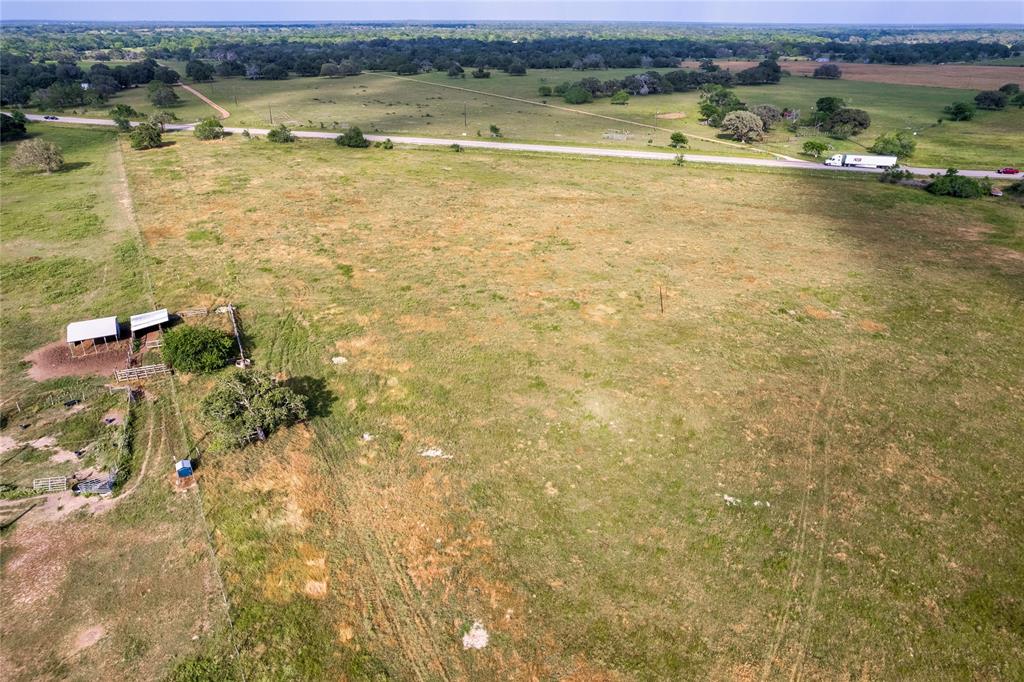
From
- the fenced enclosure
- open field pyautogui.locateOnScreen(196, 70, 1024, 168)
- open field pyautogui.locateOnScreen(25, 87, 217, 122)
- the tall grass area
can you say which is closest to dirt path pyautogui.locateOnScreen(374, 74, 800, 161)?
open field pyautogui.locateOnScreen(196, 70, 1024, 168)

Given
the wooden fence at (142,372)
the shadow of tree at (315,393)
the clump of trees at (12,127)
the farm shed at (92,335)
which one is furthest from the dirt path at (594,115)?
the clump of trees at (12,127)

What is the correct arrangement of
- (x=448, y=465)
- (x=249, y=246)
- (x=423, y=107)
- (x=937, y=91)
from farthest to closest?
1. (x=937, y=91)
2. (x=423, y=107)
3. (x=249, y=246)
4. (x=448, y=465)

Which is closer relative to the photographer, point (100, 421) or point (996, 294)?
point (100, 421)

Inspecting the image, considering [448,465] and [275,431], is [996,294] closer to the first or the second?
[448,465]

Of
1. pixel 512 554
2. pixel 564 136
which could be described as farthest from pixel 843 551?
pixel 564 136

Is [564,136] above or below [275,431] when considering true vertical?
above

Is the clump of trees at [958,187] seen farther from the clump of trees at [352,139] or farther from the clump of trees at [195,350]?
the clump of trees at [352,139]
